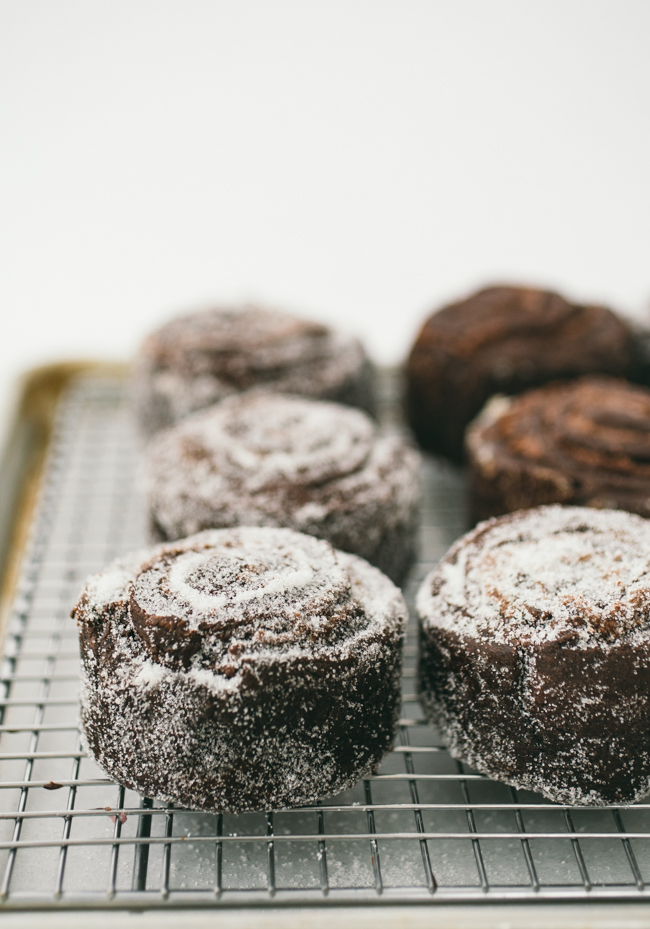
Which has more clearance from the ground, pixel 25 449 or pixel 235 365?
pixel 235 365

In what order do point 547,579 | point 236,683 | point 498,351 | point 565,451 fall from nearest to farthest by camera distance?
1. point 236,683
2. point 547,579
3. point 565,451
4. point 498,351

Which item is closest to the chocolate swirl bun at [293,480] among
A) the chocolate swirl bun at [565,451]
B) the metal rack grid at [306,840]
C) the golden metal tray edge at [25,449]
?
the chocolate swirl bun at [565,451]

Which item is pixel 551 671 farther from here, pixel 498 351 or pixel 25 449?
pixel 25 449

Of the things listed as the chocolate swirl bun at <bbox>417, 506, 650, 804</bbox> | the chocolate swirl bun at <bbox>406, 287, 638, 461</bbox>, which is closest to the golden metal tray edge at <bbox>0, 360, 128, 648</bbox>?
the chocolate swirl bun at <bbox>417, 506, 650, 804</bbox>

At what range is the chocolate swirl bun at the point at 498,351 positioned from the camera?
8.06ft

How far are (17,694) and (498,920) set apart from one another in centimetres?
111

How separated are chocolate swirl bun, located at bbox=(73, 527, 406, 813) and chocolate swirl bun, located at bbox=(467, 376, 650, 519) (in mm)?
668

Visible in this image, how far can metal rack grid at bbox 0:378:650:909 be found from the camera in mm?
1251

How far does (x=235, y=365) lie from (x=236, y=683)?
4.08 feet

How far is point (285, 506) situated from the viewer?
70.5 inches

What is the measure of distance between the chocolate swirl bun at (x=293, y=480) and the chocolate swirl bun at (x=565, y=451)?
210 millimetres

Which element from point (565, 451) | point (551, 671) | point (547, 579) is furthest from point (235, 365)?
point (551, 671)

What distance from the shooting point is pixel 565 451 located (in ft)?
6.62

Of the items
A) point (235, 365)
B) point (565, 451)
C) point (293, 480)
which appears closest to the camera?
point (293, 480)
